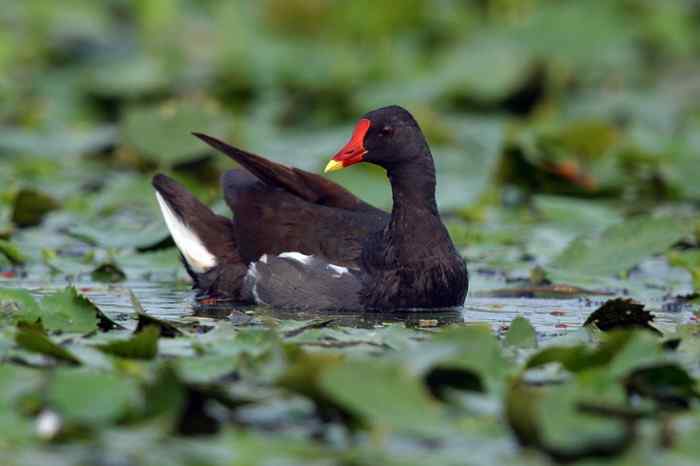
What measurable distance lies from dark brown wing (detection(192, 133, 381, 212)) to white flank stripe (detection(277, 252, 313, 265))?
12.2 inches

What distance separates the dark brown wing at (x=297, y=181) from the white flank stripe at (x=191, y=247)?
0.40 metres

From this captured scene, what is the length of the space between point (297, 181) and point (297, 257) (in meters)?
0.41

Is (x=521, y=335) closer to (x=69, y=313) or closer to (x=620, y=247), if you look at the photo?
(x=69, y=313)

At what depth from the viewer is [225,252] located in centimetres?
625

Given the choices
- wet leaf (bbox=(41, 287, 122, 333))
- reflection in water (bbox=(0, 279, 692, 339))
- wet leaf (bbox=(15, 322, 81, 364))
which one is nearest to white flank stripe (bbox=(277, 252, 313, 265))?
reflection in water (bbox=(0, 279, 692, 339))

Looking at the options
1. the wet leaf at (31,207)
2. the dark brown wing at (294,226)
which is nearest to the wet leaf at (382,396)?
the dark brown wing at (294,226)

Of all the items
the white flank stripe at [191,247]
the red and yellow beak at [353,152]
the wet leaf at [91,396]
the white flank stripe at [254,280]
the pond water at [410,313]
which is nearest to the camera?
the wet leaf at [91,396]

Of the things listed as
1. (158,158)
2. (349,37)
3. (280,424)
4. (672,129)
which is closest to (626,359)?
(280,424)

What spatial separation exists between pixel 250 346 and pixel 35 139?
6019mm

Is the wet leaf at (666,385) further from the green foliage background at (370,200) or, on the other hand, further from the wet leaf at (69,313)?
the wet leaf at (69,313)

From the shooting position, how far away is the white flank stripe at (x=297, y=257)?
5.82 meters

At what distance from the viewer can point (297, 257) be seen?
5.85m

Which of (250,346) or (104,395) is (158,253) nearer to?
(250,346)

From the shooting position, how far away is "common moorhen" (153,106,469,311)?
5711 mm
